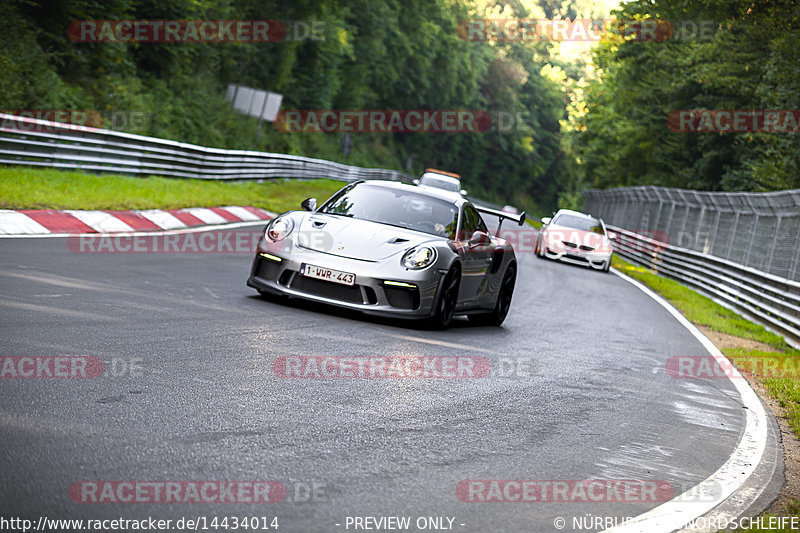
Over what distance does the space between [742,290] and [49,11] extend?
21.2 meters

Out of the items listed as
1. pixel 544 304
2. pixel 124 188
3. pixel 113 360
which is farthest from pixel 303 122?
pixel 113 360

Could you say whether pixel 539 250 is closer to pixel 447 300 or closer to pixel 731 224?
pixel 731 224

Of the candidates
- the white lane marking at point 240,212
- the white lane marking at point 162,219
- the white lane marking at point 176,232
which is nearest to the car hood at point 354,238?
the white lane marking at point 176,232

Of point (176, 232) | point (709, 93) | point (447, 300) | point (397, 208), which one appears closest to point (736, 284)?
point (176, 232)

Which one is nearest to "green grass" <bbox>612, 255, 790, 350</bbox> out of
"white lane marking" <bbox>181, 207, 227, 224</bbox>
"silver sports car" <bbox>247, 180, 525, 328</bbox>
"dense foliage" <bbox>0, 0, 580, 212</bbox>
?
"silver sports car" <bbox>247, 180, 525, 328</bbox>

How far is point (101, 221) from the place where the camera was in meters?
14.4

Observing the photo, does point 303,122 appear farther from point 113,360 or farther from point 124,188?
point 113,360

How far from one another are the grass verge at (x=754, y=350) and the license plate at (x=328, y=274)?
3861 mm

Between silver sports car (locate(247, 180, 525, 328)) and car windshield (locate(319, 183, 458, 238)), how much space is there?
1cm

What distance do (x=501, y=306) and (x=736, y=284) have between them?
943cm

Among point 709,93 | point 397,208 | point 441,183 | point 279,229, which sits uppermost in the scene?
point 709,93

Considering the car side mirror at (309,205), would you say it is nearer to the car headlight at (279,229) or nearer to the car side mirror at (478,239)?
the car headlight at (279,229)

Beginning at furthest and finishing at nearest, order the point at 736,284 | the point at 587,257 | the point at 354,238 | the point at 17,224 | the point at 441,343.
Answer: the point at 587,257 < the point at 736,284 < the point at 17,224 < the point at 354,238 < the point at 441,343

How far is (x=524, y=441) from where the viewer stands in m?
5.71
